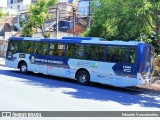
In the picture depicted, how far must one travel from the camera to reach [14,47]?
21.5 metres

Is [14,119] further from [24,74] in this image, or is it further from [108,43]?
[24,74]

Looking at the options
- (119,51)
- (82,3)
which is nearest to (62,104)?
(119,51)

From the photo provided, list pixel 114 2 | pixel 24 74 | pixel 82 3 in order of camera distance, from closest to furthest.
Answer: pixel 114 2 < pixel 24 74 < pixel 82 3

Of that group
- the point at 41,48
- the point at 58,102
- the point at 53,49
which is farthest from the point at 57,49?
the point at 58,102

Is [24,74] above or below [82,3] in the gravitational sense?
below

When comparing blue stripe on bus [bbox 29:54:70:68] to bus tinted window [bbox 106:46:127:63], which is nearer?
bus tinted window [bbox 106:46:127:63]

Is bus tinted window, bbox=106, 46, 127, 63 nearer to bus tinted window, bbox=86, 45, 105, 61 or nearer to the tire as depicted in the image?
bus tinted window, bbox=86, 45, 105, 61

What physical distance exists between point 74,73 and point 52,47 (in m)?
2.44

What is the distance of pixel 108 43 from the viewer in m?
16.5

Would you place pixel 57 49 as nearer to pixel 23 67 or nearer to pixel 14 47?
pixel 23 67

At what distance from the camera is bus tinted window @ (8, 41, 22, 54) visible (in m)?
21.1

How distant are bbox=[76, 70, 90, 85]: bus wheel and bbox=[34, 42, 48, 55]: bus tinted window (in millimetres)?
2968

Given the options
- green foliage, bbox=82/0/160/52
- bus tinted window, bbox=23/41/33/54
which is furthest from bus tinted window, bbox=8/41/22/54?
green foliage, bbox=82/0/160/52

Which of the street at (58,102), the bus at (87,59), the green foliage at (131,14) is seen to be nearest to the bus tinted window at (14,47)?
the bus at (87,59)
